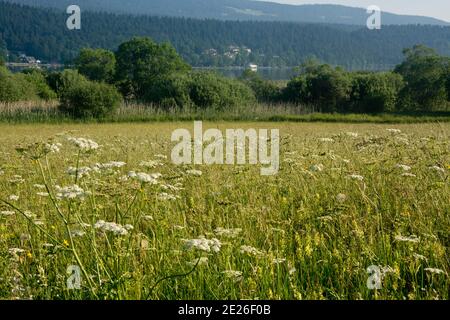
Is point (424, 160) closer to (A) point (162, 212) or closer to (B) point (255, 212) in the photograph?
(B) point (255, 212)

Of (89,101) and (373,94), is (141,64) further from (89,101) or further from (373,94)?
(373,94)

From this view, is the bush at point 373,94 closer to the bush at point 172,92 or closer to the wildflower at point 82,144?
the bush at point 172,92

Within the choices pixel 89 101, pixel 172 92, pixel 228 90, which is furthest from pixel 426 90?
pixel 89 101

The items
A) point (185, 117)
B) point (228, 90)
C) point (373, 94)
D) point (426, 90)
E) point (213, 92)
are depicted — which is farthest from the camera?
point (426, 90)

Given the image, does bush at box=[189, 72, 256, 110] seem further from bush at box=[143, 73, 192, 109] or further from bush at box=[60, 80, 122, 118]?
bush at box=[60, 80, 122, 118]

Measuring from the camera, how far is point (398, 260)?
13.5 ft

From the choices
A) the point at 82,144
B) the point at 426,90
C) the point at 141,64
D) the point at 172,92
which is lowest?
the point at 172,92

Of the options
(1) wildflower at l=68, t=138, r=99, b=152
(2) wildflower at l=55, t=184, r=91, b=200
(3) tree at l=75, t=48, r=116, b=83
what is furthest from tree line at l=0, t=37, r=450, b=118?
(2) wildflower at l=55, t=184, r=91, b=200

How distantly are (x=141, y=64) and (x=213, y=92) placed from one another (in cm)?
2566

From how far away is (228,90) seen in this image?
2048 inches

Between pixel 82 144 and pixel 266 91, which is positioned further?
pixel 266 91

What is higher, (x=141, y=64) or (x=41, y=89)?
(x=141, y=64)

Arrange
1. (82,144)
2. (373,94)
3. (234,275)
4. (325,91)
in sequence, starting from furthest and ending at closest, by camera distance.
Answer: (325,91), (373,94), (82,144), (234,275)
